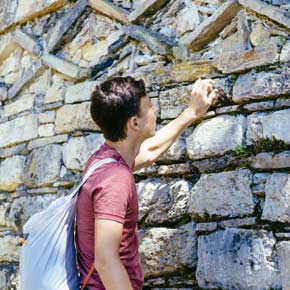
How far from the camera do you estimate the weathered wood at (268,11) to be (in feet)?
9.43

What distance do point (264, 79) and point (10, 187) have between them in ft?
6.10

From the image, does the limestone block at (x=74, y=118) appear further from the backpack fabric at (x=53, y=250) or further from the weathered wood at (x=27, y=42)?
the backpack fabric at (x=53, y=250)

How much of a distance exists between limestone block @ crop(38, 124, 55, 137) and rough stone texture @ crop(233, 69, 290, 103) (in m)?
1.29

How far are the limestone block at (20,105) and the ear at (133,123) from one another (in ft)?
5.46

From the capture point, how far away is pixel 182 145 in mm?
3111

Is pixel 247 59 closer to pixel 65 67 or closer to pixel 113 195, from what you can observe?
pixel 113 195

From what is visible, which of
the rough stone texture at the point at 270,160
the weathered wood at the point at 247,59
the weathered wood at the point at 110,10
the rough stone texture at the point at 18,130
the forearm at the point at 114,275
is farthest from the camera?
the rough stone texture at the point at 18,130

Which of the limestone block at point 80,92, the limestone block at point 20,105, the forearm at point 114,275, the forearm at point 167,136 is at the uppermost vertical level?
the limestone block at point 20,105

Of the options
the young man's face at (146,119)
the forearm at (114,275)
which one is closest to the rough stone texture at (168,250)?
the young man's face at (146,119)

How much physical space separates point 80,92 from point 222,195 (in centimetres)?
120

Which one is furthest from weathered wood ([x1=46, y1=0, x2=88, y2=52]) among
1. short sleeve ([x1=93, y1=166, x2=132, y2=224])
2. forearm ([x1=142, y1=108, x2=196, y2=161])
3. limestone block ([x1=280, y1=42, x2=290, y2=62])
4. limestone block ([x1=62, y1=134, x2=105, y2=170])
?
short sleeve ([x1=93, y1=166, x2=132, y2=224])

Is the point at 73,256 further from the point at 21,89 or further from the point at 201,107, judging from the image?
the point at 21,89

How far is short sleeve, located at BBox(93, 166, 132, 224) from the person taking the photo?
219 centimetres

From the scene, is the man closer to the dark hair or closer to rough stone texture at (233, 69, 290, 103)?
the dark hair
